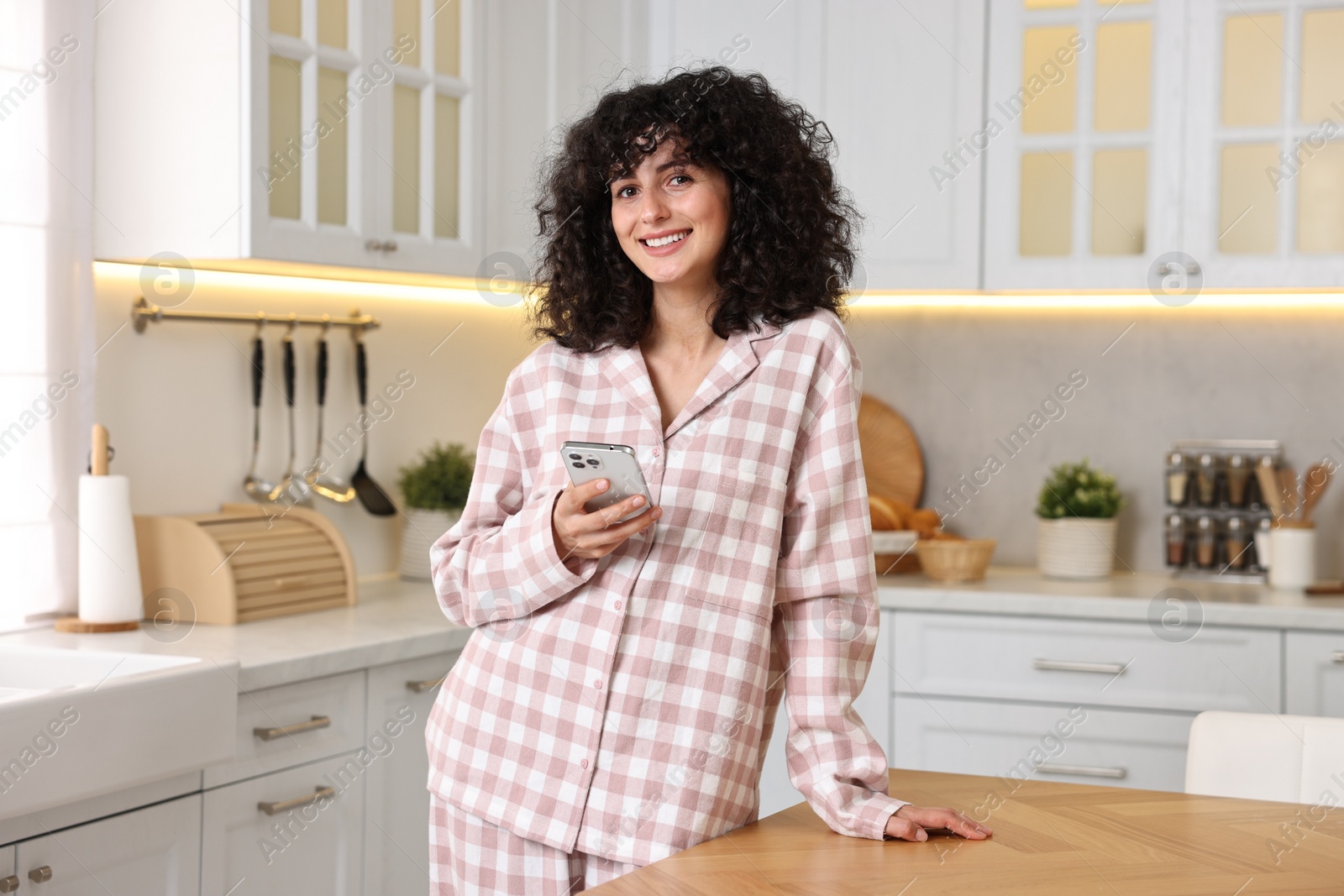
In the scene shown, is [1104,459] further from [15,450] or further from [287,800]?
[15,450]

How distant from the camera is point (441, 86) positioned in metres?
2.57

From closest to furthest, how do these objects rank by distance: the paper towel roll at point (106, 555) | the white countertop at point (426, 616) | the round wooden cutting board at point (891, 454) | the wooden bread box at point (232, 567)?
the white countertop at point (426, 616) < the paper towel roll at point (106, 555) < the wooden bread box at point (232, 567) < the round wooden cutting board at point (891, 454)

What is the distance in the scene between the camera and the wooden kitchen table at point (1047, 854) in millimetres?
1010

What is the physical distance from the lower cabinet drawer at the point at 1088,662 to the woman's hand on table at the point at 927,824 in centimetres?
150

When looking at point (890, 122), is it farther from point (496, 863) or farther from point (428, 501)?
point (496, 863)

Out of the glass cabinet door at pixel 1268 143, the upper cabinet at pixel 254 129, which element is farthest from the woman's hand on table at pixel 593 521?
the glass cabinet door at pixel 1268 143

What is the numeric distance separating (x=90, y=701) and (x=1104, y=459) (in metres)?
2.29

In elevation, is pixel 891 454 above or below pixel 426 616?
above

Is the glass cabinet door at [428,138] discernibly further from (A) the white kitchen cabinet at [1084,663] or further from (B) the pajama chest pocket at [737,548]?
(B) the pajama chest pocket at [737,548]

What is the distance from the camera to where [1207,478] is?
9.36 feet

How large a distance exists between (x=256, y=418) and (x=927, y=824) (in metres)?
1.77

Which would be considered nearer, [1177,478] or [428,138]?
[428,138]

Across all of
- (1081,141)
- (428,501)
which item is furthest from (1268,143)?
(428,501)

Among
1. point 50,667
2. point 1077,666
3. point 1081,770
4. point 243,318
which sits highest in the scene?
point 243,318
